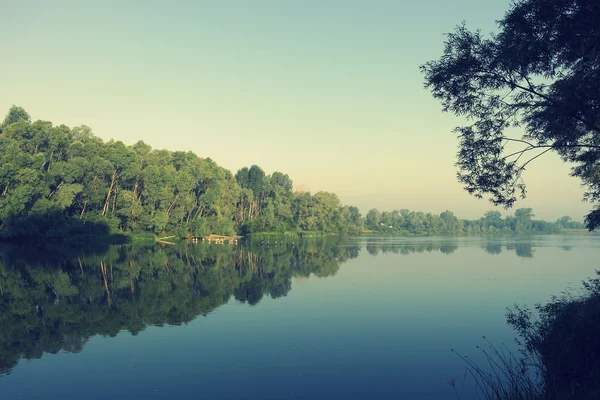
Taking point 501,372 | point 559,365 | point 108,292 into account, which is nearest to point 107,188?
point 108,292

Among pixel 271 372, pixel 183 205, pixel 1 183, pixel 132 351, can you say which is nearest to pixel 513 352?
pixel 271 372

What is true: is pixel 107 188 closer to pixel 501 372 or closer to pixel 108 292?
pixel 108 292

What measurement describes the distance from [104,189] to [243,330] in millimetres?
70450

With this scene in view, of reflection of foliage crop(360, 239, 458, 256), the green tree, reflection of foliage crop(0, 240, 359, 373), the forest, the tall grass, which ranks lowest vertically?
reflection of foliage crop(0, 240, 359, 373)

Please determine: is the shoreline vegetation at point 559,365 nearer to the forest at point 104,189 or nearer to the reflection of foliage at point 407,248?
the reflection of foliage at point 407,248

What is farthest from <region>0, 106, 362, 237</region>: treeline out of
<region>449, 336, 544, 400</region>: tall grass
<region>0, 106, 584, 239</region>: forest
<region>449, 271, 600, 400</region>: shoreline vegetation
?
<region>449, 271, 600, 400</region>: shoreline vegetation

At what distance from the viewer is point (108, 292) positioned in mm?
29594

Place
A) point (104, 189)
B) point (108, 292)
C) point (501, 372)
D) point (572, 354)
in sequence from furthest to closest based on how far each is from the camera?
point (104, 189)
point (108, 292)
point (501, 372)
point (572, 354)

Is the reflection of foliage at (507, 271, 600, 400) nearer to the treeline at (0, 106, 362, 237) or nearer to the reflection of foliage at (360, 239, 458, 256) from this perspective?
the reflection of foliage at (360, 239, 458, 256)

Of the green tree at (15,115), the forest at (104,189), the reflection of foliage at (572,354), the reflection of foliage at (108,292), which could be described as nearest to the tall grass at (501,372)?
the reflection of foliage at (572,354)

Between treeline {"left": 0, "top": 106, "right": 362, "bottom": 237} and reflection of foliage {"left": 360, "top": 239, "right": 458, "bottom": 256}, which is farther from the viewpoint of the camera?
reflection of foliage {"left": 360, "top": 239, "right": 458, "bottom": 256}

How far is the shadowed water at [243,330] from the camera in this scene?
46.5ft

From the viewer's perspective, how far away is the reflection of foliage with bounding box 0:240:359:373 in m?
20.0

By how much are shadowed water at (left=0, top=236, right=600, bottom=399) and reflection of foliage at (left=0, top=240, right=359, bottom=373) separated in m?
0.13
